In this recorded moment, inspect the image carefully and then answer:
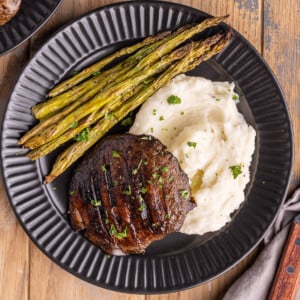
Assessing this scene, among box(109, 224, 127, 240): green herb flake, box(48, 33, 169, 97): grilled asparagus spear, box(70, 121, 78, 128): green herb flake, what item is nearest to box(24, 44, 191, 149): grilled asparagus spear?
box(70, 121, 78, 128): green herb flake

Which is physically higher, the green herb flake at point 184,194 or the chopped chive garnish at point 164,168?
the chopped chive garnish at point 164,168

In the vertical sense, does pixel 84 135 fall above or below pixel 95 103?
below

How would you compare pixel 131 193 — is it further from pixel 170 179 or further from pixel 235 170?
pixel 235 170

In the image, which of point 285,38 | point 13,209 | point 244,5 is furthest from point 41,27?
point 285,38

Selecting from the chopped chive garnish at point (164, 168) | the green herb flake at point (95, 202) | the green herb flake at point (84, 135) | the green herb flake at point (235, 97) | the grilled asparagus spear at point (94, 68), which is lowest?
the green herb flake at point (95, 202)


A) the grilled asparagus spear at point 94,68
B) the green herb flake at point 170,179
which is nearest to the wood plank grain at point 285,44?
the grilled asparagus spear at point 94,68

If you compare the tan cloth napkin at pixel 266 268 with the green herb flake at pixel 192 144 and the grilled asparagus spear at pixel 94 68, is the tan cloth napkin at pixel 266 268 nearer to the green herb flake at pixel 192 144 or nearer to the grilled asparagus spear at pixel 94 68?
the green herb flake at pixel 192 144

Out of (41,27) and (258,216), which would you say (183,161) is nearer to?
(258,216)

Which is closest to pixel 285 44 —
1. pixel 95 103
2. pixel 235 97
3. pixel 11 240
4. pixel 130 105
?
pixel 235 97
